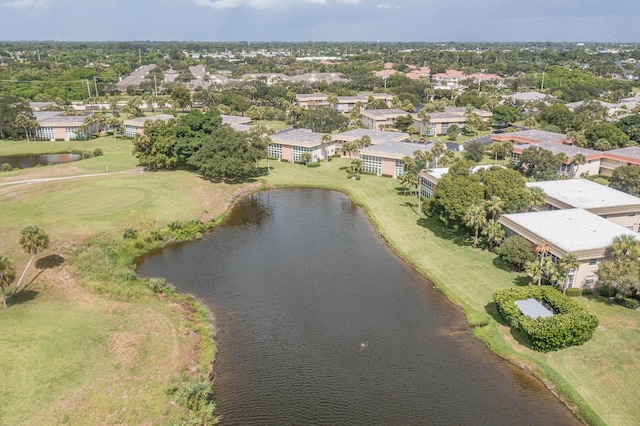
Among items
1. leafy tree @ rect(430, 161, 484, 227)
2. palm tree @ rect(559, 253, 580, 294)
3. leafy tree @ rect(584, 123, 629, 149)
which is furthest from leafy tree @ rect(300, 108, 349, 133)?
palm tree @ rect(559, 253, 580, 294)

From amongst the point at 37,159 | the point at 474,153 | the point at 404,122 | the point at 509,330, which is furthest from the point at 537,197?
the point at 37,159

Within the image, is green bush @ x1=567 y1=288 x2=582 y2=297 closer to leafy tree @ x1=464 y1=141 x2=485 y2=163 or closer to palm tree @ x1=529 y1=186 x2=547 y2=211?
palm tree @ x1=529 y1=186 x2=547 y2=211

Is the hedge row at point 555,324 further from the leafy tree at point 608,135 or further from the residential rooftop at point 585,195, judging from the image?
the leafy tree at point 608,135

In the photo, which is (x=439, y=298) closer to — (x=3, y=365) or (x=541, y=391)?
(x=541, y=391)

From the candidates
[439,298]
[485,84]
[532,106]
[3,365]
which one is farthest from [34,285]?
[485,84]

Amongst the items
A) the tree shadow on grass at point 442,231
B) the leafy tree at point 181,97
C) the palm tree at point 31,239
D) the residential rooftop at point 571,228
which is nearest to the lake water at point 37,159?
the leafy tree at point 181,97

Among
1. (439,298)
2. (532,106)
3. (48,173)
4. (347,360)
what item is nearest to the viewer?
(347,360)
